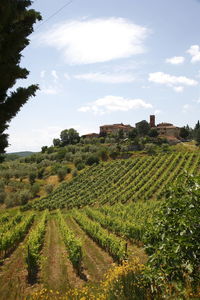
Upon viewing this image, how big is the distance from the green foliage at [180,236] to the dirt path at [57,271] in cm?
586

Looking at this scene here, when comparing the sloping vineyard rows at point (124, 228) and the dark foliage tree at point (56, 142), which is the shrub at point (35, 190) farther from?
the dark foliage tree at point (56, 142)

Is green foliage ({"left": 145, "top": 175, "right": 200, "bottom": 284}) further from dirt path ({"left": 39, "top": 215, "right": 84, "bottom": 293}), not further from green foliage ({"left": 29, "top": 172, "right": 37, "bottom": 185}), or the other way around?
green foliage ({"left": 29, "top": 172, "right": 37, "bottom": 185})

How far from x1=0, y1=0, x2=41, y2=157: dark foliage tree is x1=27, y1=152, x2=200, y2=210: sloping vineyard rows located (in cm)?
3969

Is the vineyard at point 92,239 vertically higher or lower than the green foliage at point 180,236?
lower

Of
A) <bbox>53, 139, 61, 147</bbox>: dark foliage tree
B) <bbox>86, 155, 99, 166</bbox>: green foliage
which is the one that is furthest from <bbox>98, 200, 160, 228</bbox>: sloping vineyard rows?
<bbox>53, 139, 61, 147</bbox>: dark foliage tree

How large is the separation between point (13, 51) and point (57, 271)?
12461 mm

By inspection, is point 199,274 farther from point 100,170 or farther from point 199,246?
point 100,170

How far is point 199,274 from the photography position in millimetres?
4938

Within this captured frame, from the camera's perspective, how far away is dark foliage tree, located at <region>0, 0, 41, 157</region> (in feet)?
22.3

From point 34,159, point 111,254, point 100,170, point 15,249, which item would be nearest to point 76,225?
point 15,249

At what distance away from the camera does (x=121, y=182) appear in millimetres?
57125

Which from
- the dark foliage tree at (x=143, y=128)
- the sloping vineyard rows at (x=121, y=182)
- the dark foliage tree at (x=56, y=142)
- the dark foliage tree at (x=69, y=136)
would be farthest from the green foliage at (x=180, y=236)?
the dark foliage tree at (x=56, y=142)

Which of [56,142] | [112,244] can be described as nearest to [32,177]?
[56,142]

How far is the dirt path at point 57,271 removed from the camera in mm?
12344
